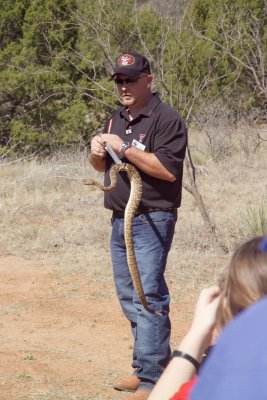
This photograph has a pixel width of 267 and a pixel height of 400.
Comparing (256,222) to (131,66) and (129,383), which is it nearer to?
(129,383)

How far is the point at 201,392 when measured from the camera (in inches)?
61.6

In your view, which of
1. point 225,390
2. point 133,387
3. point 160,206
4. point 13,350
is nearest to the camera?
point 225,390

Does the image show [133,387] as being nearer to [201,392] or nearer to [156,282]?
[156,282]

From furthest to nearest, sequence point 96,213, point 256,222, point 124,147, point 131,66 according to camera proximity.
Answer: point 96,213
point 256,222
point 131,66
point 124,147

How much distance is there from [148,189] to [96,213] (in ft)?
19.1

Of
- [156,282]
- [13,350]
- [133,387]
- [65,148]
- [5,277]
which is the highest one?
[156,282]

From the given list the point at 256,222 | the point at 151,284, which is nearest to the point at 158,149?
the point at 151,284

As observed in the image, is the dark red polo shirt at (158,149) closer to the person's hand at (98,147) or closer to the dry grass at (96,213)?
the person's hand at (98,147)

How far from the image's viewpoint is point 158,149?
417cm

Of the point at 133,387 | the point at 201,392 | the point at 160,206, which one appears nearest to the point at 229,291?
the point at 201,392

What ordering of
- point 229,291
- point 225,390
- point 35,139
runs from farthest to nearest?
point 35,139, point 229,291, point 225,390

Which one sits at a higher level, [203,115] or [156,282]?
[156,282]

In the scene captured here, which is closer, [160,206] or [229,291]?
[229,291]

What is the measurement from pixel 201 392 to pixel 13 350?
4060mm
